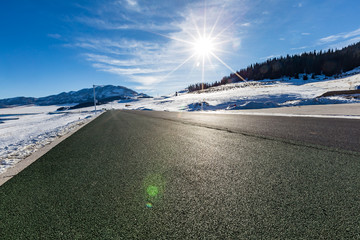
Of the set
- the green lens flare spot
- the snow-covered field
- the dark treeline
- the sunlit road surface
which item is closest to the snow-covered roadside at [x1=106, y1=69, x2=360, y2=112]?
the snow-covered field

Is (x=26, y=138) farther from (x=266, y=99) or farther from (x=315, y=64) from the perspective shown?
(x=315, y=64)

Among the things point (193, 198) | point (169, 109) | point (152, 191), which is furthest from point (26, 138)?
point (169, 109)

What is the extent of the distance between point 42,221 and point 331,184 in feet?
10.2

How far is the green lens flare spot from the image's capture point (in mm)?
1964

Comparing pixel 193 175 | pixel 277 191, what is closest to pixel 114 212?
pixel 193 175

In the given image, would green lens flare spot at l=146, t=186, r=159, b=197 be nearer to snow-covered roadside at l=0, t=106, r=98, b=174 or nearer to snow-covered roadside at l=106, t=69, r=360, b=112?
snow-covered roadside at l=0, t=106, r=98, b=174

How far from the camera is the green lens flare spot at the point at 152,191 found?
6.45ft

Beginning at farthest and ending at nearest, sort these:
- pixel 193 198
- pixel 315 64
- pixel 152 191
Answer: pixel 315 64, pixel 152 191, pixel 193 198

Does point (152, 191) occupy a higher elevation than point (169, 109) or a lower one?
higher

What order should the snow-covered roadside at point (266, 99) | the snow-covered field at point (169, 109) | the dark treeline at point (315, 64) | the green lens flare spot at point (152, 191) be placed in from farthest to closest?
1. the dark treeline at point (315, 64)
2. the snow-covered roadside at point (266, 99)
3. the snow-covered field at point (169, 109)
4. the green lens flare spot at point (152, 191)

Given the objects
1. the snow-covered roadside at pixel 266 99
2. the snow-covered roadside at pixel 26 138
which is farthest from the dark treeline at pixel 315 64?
the snow-covered roadside at pixel 26 138

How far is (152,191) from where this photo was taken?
6.66 feet

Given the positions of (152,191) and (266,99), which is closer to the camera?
(152,191)

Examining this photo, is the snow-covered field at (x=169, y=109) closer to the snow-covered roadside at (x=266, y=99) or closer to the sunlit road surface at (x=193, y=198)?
the snow-covered roadside at (x=266, y=99)
